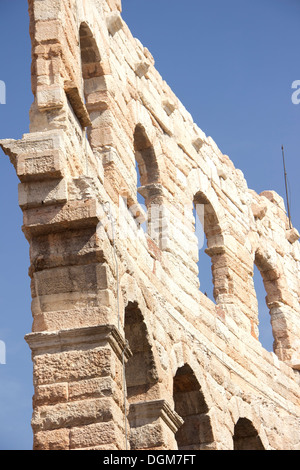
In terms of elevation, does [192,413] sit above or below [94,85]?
below

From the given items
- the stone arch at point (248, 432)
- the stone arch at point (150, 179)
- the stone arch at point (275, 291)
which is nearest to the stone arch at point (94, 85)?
the stone arch at point (150, 179)

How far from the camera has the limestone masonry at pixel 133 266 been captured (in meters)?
8.54

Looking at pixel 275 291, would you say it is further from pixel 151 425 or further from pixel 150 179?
pixel 151 425

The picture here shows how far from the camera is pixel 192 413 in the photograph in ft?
38.3

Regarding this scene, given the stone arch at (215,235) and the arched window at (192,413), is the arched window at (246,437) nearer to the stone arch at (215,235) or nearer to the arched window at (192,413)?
the arched window at (192,413)

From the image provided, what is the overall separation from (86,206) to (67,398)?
1.71 metres

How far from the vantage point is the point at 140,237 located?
1120 cm

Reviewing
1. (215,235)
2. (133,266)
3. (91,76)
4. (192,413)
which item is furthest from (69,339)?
(215,235)

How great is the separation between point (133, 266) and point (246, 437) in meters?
4.06

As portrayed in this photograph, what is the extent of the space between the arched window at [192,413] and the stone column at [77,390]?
298 cm

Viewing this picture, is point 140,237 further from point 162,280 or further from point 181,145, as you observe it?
point 181,145
